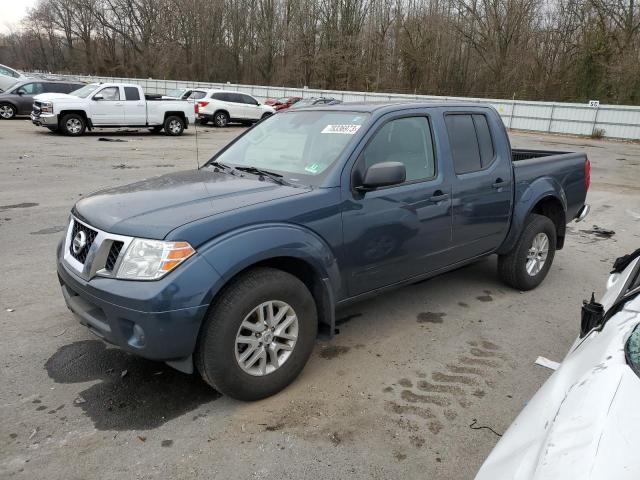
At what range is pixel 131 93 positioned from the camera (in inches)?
717

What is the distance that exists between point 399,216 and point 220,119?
75.3 feet

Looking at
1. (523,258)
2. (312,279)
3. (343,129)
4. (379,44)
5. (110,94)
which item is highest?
(379,44)

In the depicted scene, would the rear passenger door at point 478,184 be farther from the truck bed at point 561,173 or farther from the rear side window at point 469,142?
the truck bed at point 561,173

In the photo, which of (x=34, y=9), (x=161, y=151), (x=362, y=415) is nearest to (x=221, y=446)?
(x=362, y=415)

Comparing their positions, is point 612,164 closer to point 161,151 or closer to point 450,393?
point 161,151

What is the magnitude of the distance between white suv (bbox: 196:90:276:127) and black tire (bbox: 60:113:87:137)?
7143 millimetres

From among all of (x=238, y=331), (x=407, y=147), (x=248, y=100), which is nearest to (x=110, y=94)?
(x=248, y=100)

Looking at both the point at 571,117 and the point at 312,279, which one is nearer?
the point at 312,279

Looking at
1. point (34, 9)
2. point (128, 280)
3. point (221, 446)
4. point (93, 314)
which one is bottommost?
point (221, 446)

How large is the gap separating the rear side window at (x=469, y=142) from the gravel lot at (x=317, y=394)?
132 centimetres

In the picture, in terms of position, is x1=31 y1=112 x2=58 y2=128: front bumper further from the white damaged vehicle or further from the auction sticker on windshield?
the white damaged vehicle

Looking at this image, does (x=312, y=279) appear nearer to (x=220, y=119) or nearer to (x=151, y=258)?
(x=151, y=258)

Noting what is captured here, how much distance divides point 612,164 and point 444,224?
1619 cm

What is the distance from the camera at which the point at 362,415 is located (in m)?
3.04
